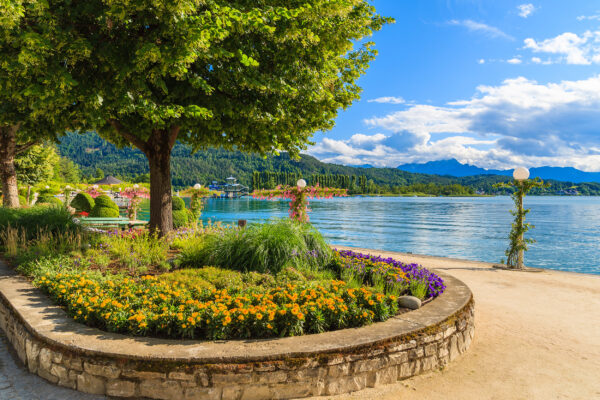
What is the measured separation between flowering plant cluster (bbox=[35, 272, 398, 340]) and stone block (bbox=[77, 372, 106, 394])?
0.52 meters

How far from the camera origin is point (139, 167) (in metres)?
193

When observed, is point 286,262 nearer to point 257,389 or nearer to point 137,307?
point 137,307

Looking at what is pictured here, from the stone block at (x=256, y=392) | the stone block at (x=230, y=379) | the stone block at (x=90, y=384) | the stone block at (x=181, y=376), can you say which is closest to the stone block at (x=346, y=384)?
the stone block at (x=256, y=392)

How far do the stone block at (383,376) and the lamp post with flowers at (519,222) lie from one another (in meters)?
8.43

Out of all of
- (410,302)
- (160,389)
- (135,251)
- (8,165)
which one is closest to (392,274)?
(410,302)

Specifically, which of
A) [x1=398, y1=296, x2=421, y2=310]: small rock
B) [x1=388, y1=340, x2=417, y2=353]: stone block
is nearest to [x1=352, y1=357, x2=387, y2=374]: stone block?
[x1=388, y1=340, x2=417, y2=353]: stone block

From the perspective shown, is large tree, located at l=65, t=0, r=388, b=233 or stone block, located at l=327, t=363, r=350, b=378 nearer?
stone block, located at l=327, t=363, r=350, b=378

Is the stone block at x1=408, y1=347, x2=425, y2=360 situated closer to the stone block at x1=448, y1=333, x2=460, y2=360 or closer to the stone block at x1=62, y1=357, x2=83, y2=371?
the stone block at x1=448, y1=333, x2=460, y2=360

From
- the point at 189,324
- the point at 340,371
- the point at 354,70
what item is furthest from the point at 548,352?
the point at 354,70

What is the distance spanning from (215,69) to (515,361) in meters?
6.97

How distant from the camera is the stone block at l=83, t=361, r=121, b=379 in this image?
3252mm

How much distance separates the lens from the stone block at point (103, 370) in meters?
3.25

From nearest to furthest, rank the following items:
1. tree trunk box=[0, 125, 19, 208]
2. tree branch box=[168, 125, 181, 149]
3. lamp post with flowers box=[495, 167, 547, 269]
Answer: tree branch box=[168, 125, 181, 149] < lamp post with flowers box=[495, 167, 547, 269] < tree trunk box=[0, 125, 19, 208]

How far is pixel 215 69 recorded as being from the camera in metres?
7.20
